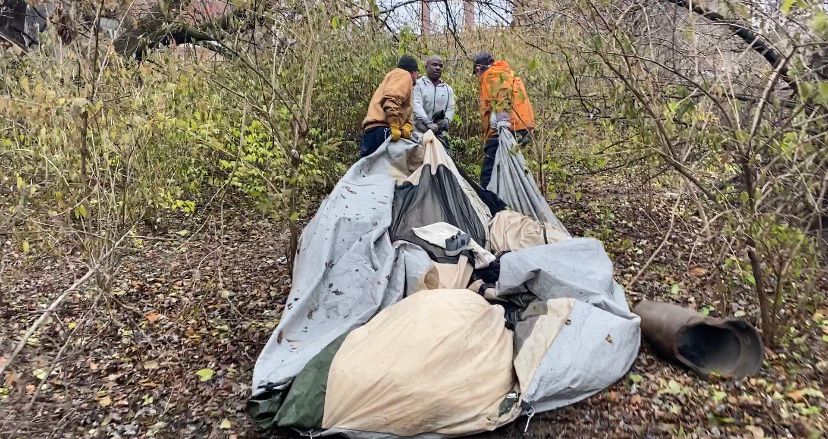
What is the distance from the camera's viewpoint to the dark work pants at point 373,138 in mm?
4465

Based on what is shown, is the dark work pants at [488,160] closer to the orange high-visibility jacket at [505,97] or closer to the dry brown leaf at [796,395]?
the orange high-visibility jacket at [505,97]

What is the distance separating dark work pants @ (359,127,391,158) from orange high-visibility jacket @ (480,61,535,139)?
78cm

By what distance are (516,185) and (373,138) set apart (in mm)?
1099

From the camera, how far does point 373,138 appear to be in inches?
176

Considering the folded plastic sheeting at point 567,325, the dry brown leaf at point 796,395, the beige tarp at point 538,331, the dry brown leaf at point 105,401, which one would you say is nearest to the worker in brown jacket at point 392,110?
the folded plastic sheeting at point 567,325

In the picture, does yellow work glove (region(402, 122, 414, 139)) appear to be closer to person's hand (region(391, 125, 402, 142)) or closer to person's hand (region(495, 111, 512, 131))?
person's hand (region(391, 125, 402, 142))

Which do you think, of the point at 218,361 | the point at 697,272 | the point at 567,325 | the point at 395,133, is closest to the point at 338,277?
the point at 218,361

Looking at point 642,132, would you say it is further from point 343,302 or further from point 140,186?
point 140,186

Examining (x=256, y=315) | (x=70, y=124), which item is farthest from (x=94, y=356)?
(x=70, y=124)

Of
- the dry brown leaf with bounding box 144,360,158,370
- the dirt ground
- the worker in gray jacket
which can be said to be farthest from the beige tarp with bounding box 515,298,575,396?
the worker in gray jacket

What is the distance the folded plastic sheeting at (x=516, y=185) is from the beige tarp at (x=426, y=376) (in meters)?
1.66

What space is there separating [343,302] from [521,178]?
5.83 ft

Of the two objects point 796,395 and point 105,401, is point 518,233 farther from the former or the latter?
point 105,401

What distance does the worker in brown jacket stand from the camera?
171 inches
